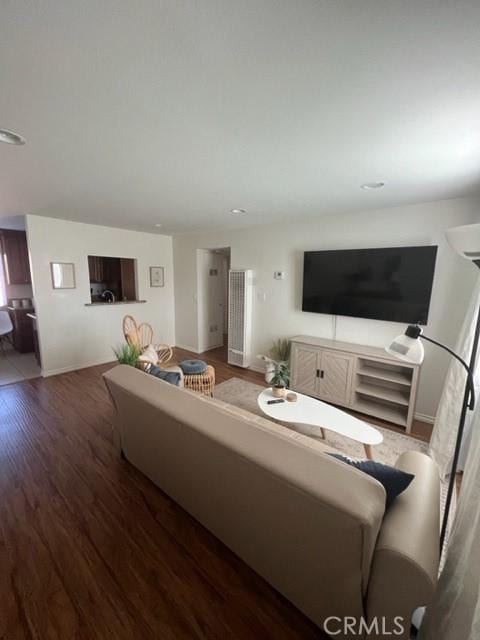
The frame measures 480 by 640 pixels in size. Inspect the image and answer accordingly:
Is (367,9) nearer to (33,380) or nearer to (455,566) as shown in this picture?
(455,566)

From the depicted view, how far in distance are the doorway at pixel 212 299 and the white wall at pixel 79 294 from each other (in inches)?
36.0

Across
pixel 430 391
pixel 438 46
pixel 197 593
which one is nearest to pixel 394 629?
pixel 197 593

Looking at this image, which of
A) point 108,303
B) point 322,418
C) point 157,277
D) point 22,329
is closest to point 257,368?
point 322,418

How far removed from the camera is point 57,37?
90 centimetres

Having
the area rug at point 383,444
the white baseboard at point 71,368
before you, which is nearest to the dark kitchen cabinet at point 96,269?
the white baseboard at point 71,368

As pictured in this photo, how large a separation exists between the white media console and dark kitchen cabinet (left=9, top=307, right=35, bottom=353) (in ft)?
16.6

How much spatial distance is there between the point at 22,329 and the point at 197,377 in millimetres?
4172

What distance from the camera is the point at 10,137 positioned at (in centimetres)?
152

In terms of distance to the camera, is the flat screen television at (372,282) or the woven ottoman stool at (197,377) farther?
the woven ottoman stool at (197,377)

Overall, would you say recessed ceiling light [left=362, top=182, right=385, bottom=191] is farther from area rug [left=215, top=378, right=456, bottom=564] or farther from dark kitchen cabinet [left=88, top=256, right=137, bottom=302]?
dark kitchen cabinet [left=88, top=256, right=137, bottom=302]

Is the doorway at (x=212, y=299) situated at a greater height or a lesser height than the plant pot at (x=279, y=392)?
greater

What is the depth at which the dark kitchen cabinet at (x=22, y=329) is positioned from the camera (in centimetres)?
487

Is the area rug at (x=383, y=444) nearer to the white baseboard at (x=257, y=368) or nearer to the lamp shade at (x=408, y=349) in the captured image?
the white baseboard at (x=257, y=368)

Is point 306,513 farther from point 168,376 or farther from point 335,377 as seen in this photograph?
point 335,377
